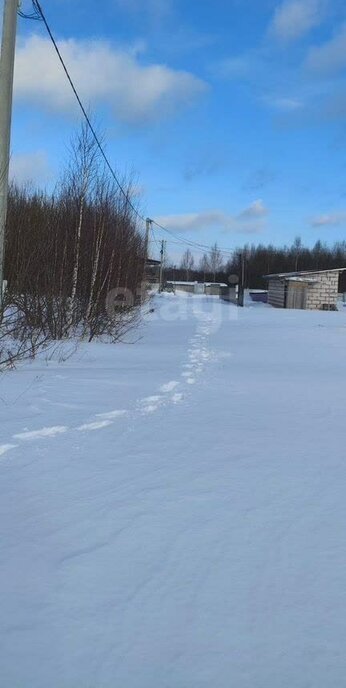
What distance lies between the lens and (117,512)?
339cm

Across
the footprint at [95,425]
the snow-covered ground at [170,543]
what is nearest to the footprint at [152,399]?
the snow-covered ground at [170,543]

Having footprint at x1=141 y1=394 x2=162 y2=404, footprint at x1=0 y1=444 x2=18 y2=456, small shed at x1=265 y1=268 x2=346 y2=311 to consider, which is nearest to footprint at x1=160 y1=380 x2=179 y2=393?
footprint at x1=141 y1=394 x2=162 y2=404

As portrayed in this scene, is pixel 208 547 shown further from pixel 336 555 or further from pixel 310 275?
pixel 310 275

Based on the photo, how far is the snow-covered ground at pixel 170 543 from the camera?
215 centimetres

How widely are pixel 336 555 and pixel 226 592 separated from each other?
2.32ft

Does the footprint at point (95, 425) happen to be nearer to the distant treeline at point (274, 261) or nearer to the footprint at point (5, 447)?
the footprint at point (5, 447)

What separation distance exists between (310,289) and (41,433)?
40.7m

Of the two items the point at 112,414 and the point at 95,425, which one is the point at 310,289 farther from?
the point at 95,425

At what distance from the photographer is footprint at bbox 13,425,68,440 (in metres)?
4.80

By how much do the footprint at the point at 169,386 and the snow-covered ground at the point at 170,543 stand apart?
730mm

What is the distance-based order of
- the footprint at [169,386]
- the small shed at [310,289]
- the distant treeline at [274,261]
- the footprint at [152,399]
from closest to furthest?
the footprint at [152,399]
the footprint at [169,386]
the small shed at [310,289]
the distant treeline at [274,261]

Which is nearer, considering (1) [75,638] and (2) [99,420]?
(1) [75,638]

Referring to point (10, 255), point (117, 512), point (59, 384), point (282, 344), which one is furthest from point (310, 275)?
point (117, 512)

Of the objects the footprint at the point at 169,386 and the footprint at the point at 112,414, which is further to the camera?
the footprint at the point at 169,386
